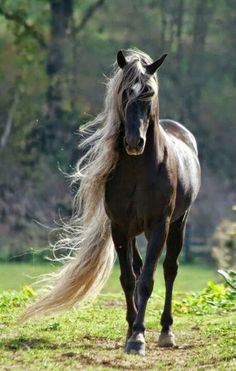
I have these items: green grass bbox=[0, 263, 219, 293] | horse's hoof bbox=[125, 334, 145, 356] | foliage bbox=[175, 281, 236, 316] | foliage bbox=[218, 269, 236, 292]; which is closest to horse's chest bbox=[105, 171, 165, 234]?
horse's hoof bbox=[125, 334, 145, 356]

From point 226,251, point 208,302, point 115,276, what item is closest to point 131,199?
point 208,302

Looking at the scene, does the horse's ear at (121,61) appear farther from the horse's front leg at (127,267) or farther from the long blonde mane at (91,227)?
the horse's front leg at (127,267)

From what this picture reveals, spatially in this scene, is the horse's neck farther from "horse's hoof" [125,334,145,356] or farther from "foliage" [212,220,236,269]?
"foliage" [212,220,236,269]

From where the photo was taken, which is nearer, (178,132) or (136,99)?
(136,99)

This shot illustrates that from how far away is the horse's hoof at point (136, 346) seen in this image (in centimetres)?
855

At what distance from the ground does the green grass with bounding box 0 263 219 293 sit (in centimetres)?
1031

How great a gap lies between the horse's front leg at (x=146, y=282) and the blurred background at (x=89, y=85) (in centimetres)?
2338

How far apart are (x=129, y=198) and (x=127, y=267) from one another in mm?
544

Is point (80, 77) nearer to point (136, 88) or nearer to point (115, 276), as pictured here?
point (115, 276)

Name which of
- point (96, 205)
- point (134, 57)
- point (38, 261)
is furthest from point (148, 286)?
point (38, 261)

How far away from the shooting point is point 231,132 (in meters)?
42.8

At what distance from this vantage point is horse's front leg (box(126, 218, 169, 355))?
28.2 feet

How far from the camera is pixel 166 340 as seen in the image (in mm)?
9281

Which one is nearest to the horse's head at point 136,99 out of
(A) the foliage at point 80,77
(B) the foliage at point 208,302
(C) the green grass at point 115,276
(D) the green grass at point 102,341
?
(D) the green grass at point 102,341
